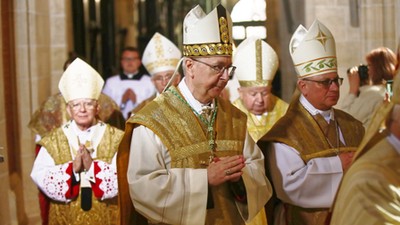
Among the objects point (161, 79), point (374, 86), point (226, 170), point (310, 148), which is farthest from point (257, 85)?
point (226, 170)

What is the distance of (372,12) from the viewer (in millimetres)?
12023

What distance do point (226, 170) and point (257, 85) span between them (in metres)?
2.74

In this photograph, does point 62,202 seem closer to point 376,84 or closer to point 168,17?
point 376,84

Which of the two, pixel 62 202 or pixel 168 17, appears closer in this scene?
pixel 62 202

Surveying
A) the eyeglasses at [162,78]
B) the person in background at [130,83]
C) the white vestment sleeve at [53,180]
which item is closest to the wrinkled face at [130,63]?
the person in background at [130,83]

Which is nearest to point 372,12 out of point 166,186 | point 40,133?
point 40,133

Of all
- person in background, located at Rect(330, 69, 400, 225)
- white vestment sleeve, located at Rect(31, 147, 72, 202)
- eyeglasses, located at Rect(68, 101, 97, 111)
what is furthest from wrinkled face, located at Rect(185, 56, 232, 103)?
person in background, located at Rect(330, 69, 400, 225)

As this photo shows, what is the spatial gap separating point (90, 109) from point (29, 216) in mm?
3706

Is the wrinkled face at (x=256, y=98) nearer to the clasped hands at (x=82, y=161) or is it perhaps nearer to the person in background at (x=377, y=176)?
the clasped hands at (x=82, y=161)

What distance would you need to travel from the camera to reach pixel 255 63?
27.6ft

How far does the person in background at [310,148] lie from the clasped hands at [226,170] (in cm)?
78

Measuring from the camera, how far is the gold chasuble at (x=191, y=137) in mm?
5762

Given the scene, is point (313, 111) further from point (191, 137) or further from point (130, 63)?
point (130, 63)

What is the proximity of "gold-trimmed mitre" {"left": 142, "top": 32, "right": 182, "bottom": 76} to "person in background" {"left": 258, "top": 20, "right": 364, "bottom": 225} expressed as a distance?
385cm
